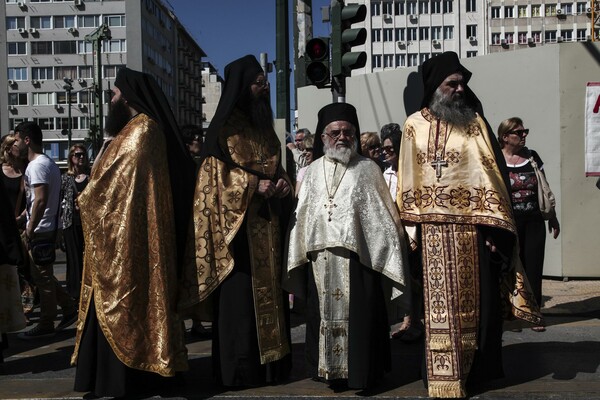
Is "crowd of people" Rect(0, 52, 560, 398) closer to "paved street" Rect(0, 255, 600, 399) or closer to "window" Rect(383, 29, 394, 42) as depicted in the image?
"paved street" Rect(0, 255, 600, 399)

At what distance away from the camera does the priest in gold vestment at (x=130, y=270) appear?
523 centimetres

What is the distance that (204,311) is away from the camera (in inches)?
222

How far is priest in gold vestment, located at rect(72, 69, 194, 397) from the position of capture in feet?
17.2

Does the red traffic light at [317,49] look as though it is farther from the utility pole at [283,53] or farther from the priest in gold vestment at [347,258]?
the priest in gold vestment at [347,258]

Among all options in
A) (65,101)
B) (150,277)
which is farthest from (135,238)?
(65,101)

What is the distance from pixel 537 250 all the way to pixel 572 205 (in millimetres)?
3208

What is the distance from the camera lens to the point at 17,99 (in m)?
86.3

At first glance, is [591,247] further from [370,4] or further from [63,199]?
[370,4]

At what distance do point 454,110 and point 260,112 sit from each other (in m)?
1.42

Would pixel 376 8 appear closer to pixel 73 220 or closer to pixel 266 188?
pixel 73 220

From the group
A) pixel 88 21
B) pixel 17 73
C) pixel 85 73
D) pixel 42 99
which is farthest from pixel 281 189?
pixel 17 73

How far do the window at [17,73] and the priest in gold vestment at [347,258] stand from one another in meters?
88.0

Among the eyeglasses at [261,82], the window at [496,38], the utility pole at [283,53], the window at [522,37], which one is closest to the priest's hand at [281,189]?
the eyeglasses at [261,82]

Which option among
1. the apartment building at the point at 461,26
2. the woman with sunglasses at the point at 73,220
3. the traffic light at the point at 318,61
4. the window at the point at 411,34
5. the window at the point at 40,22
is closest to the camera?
the woman with sunglasses at the point at 73,220
